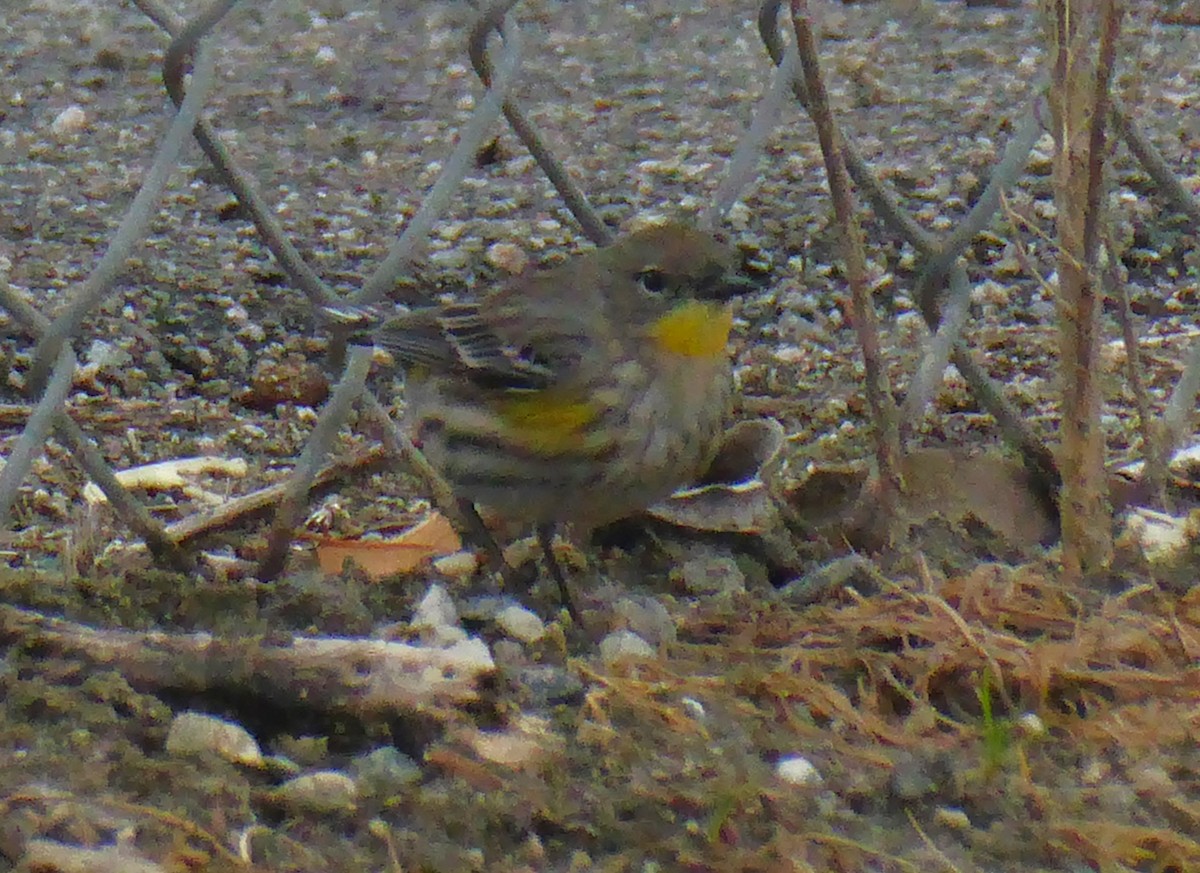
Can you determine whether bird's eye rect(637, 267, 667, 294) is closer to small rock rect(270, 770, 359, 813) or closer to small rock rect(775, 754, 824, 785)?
small rock rect(775, 754, 824, 785)

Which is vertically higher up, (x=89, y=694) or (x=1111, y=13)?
(x=1111, y=13)

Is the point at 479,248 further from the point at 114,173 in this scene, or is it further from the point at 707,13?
the point at 707,13

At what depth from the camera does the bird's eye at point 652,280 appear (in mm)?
3467

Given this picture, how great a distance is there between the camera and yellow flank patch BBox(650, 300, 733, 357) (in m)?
3.41

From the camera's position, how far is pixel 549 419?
332 cm

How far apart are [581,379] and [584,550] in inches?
12.4

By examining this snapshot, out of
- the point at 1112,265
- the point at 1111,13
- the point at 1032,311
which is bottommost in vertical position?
the point at 1032,311

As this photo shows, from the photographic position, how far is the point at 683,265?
3432 millimetres

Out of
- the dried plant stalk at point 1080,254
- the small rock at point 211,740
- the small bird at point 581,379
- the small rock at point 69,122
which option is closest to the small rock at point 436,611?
the small bird at point 581,379

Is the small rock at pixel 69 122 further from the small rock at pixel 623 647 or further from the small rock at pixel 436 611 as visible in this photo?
the small rock at pixel 623 647

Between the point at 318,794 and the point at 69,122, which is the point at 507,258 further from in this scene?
the point at 318,794

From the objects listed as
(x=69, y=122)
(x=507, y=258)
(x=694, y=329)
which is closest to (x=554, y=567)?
(x=694, y=329)

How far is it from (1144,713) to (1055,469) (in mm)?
846

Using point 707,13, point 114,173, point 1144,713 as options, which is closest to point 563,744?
point 1144,713
